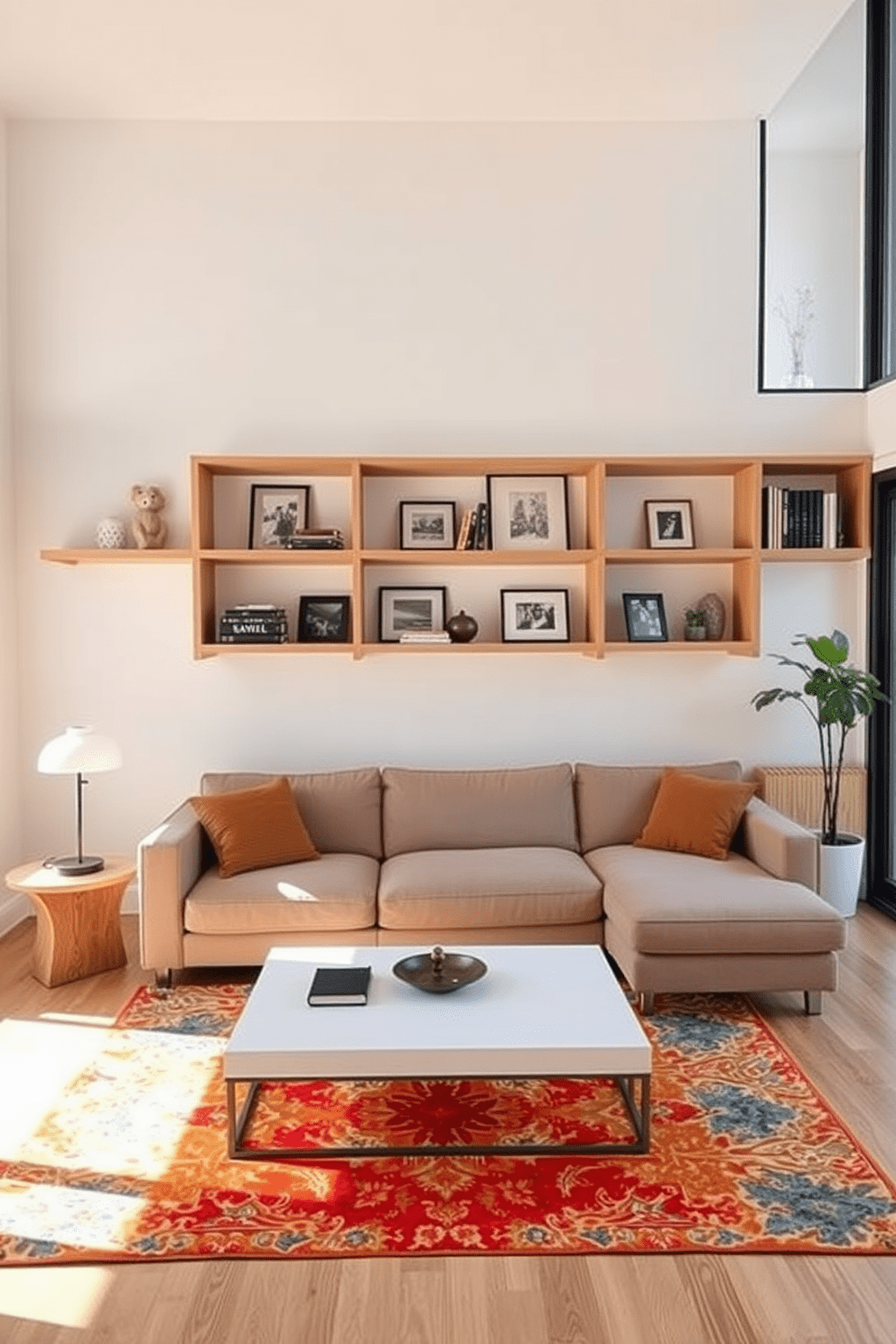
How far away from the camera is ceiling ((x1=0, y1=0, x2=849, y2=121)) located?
4.02 m

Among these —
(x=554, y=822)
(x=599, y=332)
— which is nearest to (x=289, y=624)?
(x=554, y=822)

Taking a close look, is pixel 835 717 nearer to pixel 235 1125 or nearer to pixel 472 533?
pixel 472 533

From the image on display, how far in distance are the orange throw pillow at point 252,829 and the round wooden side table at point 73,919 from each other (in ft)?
1.22

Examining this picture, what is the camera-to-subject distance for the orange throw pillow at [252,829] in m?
4.26

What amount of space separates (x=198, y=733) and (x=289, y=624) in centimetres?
67

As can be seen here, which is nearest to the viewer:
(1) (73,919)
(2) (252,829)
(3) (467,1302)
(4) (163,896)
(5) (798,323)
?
(3) (467,1302)

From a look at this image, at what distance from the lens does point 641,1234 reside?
8.05ft

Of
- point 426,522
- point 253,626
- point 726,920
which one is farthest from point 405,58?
point 726,920

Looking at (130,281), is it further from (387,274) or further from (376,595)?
(376,595)

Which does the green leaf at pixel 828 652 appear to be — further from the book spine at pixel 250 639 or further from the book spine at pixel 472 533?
the book spine at pixel 250 639

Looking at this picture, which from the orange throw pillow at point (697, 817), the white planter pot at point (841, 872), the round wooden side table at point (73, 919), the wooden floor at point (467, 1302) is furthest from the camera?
the white planter pot at point (841, 872)

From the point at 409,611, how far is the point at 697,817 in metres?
1.60

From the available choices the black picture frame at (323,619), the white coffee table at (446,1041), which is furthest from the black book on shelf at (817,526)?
the white coffee table at (446,1041)

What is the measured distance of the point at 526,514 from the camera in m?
4.98
